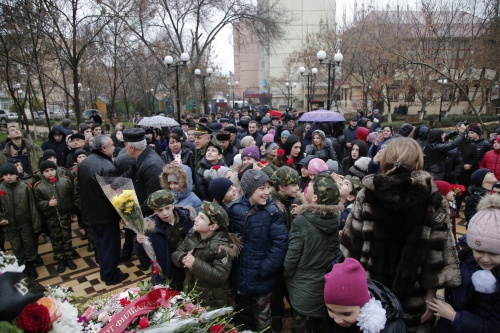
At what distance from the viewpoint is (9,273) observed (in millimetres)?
1381

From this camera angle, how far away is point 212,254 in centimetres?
279

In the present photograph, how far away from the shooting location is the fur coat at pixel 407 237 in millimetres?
2209

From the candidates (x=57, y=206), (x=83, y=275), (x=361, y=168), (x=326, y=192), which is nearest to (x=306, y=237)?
(x=326, y=192)

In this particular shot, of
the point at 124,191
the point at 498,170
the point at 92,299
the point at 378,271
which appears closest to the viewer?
the point at 92,299

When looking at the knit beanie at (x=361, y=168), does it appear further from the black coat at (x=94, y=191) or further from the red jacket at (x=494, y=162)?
the black coat at (x=94, y=191)

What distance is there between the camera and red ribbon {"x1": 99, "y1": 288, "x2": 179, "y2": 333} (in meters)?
1.85

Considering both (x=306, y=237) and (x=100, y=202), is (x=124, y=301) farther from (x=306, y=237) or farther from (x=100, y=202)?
(x=100, y=202)

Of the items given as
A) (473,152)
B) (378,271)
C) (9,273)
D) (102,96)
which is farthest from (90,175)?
(102,96)

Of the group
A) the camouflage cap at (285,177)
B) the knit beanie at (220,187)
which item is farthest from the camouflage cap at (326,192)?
the knit beanie at (220,187)

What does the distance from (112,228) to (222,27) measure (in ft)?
63.4

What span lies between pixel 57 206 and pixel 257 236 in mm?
3922

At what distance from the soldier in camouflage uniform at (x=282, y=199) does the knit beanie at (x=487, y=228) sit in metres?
1.68

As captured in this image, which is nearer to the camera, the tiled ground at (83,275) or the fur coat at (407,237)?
the fur coat at (407,237)

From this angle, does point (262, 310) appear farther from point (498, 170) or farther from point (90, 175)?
point (498, 170)
